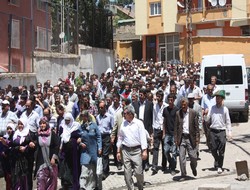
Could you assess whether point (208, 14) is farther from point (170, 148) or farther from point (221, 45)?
point (170, 148)

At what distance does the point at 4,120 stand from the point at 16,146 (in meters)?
1.78

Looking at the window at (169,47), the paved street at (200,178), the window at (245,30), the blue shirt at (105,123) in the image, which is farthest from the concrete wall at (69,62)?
the window at (169,47)

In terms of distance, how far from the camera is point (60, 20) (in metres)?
26.6

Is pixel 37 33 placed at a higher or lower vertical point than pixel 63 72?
higher

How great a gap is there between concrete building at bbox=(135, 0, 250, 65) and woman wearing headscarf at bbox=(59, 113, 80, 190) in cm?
3360

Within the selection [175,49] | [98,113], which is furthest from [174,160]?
[175,49]

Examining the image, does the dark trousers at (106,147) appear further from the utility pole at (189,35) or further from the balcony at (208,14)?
the balcony at (208,14)

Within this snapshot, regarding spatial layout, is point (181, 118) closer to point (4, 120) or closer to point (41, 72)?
point (4, 120)

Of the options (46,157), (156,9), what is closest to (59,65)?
(46,157)

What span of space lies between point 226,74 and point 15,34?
8.92 meters

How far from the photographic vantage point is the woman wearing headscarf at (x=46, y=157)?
9.55 m

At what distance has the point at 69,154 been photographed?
33.6 feet

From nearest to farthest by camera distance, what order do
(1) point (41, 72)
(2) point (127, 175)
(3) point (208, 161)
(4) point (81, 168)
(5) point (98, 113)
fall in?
(2) point (127, 175) → (4) point (81, 168) → (5) point (98, 113) → (3) point (208, 161) → (1) point (41, 72)

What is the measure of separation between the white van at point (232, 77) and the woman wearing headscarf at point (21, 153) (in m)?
10.7
